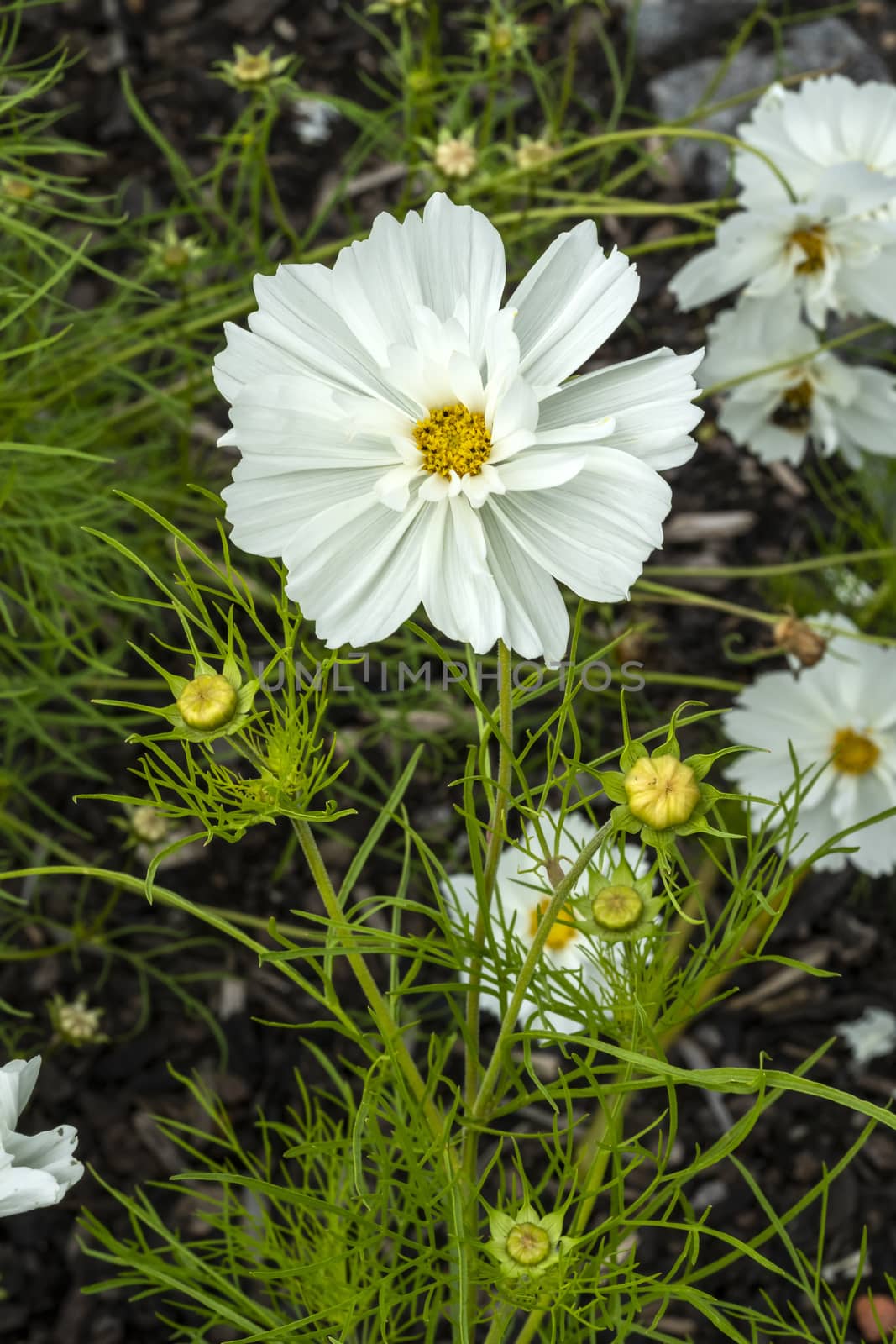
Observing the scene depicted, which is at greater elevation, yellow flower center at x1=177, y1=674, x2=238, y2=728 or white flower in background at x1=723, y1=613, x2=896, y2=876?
yellow flower center at x1=177, y1=674, x2=238, y2=728

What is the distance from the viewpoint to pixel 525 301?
2.09 feet

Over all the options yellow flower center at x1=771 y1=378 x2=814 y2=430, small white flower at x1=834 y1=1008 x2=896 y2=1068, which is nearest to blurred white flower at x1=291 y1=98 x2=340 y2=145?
yellow flower center at x1=771 y1=378 x2=814 y2=430

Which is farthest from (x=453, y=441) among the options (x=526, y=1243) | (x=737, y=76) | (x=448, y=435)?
(x=737, y=76)

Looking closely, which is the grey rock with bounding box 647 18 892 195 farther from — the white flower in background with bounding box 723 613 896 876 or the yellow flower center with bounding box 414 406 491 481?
the yellow flower center with bounding box 414 406 491 481

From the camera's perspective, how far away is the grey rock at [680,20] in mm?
1852

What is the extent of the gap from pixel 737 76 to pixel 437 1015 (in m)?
1.34

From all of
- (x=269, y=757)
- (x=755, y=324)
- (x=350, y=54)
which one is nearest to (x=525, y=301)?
(x=269, y=757)

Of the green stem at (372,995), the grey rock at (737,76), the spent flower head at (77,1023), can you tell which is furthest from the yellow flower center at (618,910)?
the grey rock at (737,76)

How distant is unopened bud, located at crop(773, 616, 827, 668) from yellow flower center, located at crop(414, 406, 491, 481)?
0.50 metres

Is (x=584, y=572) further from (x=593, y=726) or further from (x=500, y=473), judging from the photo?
(x=593, y=726)

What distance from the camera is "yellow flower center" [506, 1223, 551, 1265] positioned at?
678 mm

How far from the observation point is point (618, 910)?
0.64 metres

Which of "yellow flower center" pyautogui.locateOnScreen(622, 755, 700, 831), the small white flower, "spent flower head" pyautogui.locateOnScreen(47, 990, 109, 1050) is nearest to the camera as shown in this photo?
"yellow flower center" pyautogui.locateOnScreen(622, 755, 700, 831)

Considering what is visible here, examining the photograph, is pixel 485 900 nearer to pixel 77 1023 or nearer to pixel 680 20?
pixel 77 1023
